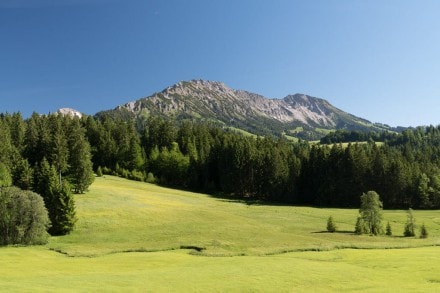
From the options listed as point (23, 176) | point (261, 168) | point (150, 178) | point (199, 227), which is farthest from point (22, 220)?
point (261, 168)

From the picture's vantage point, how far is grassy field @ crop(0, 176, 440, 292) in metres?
30.9

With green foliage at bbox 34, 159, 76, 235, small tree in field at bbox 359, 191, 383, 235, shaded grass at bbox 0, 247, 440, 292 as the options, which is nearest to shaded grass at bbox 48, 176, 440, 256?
green foliage at bbox 34, 159, 76, 235

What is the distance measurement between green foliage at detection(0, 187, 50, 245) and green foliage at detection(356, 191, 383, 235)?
5516 cm

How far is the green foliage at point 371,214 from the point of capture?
2884 inches

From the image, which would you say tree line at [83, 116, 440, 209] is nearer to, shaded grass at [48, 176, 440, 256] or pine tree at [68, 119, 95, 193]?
shaded grass at [48, 176, 440, 256]

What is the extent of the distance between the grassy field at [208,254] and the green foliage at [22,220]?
3.03 m

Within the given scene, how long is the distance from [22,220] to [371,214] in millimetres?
59397

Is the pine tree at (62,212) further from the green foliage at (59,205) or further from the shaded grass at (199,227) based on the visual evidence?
the shaded grass at (199,227)

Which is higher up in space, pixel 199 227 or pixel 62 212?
pixel 62 212

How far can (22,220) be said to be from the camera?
191 ft

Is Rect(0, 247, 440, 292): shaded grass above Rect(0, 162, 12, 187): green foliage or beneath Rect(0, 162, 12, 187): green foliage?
beneath

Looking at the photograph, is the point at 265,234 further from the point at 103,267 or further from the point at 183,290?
the point at 183,290

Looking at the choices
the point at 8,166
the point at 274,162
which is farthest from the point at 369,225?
the point at 8,166

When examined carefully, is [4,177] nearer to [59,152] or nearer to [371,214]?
[59,152]
